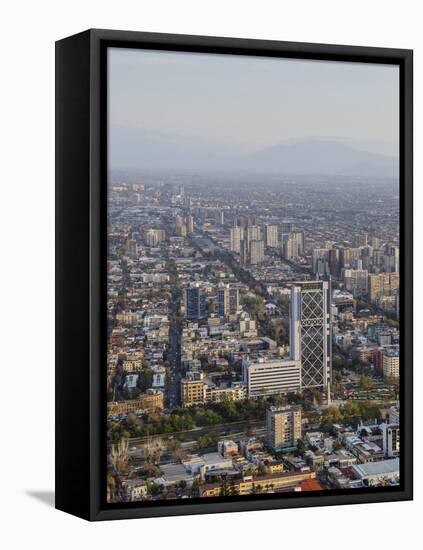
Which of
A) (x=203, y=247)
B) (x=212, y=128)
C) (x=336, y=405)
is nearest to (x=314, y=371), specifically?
(x=336, y=405)

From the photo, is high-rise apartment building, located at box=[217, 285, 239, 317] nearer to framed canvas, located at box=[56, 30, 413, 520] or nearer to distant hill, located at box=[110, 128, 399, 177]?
framed canvas, located at box=[56, 30, 413, 520]

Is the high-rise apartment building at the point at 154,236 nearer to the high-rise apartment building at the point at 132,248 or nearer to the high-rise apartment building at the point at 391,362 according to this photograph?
the high-rise apartment building at the point at 132,248

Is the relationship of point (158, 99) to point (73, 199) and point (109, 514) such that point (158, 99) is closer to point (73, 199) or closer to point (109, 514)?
point (73, 199)

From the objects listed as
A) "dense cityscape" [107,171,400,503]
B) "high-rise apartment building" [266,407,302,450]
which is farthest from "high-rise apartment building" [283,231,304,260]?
"high-rise apartment building" [266,407,302,450]

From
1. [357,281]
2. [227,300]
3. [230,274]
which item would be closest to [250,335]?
[227,300]

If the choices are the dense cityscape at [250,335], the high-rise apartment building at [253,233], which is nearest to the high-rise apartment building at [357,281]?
the dense cityscape at [250,335]

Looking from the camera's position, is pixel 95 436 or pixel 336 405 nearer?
pixel 95 436
